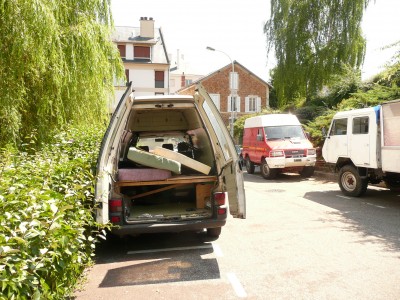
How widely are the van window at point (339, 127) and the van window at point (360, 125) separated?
0.48m

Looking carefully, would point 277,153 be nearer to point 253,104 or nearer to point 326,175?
point 326,175

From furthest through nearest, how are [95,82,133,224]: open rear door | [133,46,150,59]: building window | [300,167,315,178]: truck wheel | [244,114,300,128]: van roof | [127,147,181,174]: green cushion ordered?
1. [133,46,150,59]: building window
2. [244,114,300,128]: van roof
3. [300,167,315,178]: truck wheel
4. [127,147,181,174]: green cushion
5. [95,82,133,224]: open rear door

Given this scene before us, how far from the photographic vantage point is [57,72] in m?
6.64

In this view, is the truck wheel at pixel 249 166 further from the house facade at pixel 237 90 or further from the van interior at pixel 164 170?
the house facade at pixel 237 90

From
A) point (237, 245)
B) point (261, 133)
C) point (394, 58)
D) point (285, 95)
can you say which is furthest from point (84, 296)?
point (285, 95)

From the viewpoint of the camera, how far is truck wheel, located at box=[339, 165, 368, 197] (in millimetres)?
9148

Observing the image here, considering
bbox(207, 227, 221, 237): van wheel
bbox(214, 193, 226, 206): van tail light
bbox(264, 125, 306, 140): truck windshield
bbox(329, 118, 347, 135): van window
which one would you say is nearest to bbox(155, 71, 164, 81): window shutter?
bbox(264, 125, 306, 140): truck windshield

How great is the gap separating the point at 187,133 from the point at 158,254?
3231 millimetres

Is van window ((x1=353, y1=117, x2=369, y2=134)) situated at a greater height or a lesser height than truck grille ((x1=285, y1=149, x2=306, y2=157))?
greater

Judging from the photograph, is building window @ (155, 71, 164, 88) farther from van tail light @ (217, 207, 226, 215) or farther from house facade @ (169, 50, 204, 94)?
van tail light @ (217, 207, 226, 215)

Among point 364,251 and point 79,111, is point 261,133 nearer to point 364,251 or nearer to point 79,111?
point 79,111

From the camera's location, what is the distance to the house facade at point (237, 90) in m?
43.0

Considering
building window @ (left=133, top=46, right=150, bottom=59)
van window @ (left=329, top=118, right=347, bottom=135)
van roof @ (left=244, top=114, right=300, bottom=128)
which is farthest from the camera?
building window @ (left=133, top=46, right=150, bottom=59)

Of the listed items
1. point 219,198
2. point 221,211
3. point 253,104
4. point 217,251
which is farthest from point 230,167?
point 253,104
